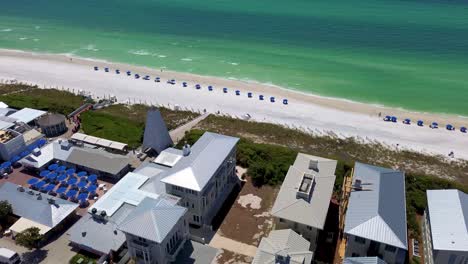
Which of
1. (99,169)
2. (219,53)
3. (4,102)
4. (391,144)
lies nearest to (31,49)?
(4,102)

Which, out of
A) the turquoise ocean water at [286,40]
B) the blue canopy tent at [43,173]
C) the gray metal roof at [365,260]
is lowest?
the blue canopy tent at [43,173]

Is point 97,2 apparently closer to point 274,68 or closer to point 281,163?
point 274,68

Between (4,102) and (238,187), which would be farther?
(4,102)

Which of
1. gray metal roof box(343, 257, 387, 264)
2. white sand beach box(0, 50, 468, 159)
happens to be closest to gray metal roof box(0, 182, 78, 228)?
gray metal roof box(343, 257, 387, 264)

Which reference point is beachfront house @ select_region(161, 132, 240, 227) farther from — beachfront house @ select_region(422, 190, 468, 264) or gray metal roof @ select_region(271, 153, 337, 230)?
beachfront house @ select_region(422, 190, 468, 264)

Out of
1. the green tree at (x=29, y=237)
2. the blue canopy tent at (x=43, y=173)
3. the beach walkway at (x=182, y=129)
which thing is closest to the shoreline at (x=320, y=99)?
the beach walkway at (x=182, y=129)

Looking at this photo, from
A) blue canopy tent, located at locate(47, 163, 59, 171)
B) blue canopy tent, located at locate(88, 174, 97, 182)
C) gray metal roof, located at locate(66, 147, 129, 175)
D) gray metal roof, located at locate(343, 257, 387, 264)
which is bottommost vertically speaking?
blue canopy tent, located at locate(88, 174, 97, 182)

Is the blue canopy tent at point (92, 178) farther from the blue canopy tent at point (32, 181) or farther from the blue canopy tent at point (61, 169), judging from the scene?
the blue canopy tent at point (32, 181)
